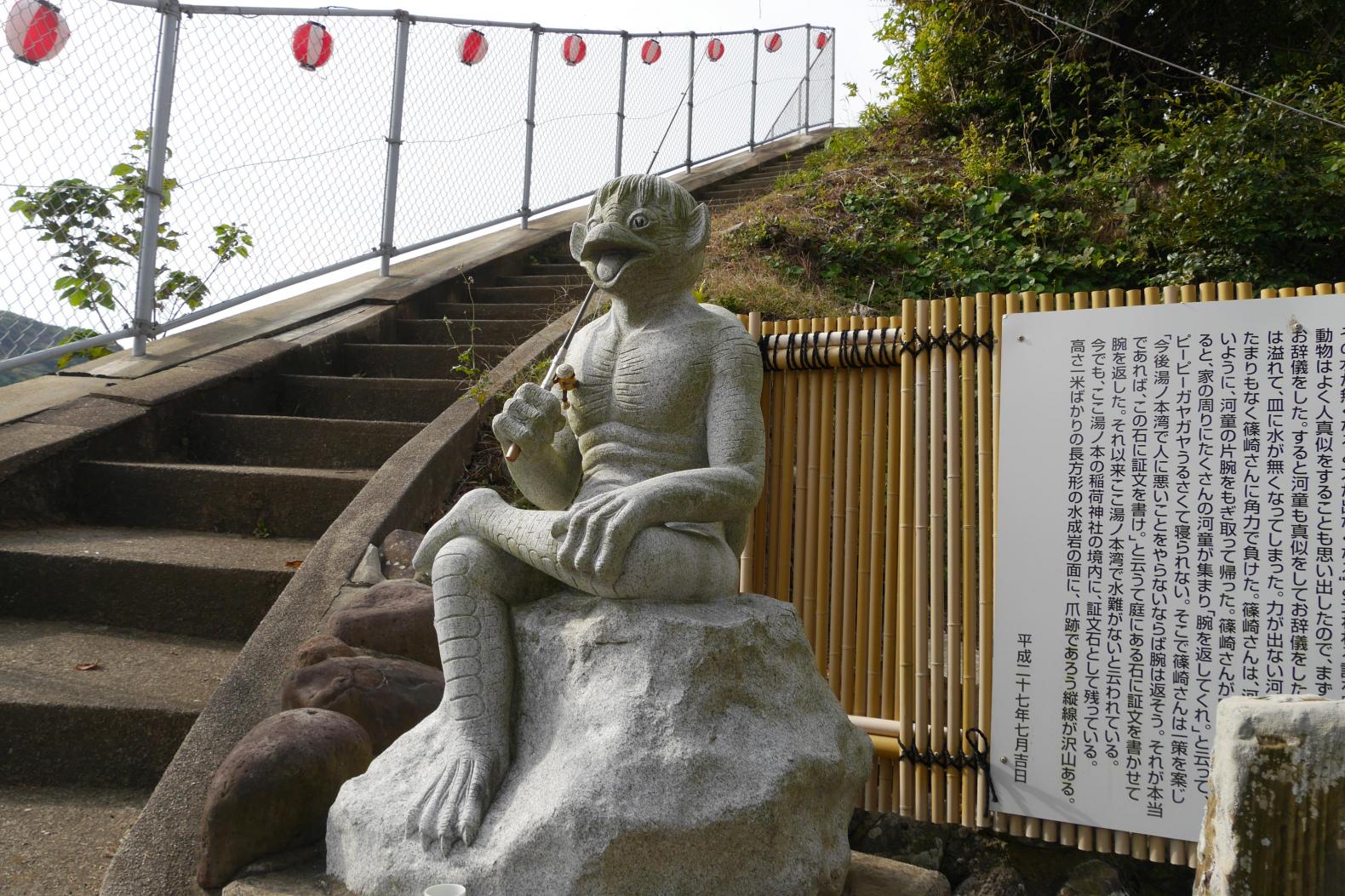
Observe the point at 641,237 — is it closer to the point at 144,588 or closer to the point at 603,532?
the point at 603,532

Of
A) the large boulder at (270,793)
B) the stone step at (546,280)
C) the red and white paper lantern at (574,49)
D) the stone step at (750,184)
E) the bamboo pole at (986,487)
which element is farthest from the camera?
the stone step at (750,184)

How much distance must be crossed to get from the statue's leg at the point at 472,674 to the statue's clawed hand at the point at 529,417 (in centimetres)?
33

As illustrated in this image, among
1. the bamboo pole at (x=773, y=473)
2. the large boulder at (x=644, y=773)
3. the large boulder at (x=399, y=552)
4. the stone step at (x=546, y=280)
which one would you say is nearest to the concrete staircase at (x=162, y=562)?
the large boulder at (x=399, y=552)

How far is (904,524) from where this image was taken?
12.3 ft

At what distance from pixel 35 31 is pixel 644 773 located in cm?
498

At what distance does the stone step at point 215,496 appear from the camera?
4.78 meters

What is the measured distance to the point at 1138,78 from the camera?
29.5ft

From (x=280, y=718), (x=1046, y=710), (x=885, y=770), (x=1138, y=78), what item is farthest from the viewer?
(x=1138, y=78)

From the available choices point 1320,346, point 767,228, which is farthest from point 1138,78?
point 1320,346

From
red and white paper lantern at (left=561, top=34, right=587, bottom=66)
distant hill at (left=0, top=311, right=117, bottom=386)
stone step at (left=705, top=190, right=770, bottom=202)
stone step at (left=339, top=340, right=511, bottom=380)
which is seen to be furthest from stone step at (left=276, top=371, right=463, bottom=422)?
stone step at (left=705, top=190, right=770, bottom=202)

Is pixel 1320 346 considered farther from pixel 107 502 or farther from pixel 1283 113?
pixel 107 502

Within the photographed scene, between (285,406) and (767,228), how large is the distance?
143 inches

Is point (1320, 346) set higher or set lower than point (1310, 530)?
higher

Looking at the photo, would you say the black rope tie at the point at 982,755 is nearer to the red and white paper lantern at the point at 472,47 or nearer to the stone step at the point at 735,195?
the red and white paper lantern at the point at 472,47
